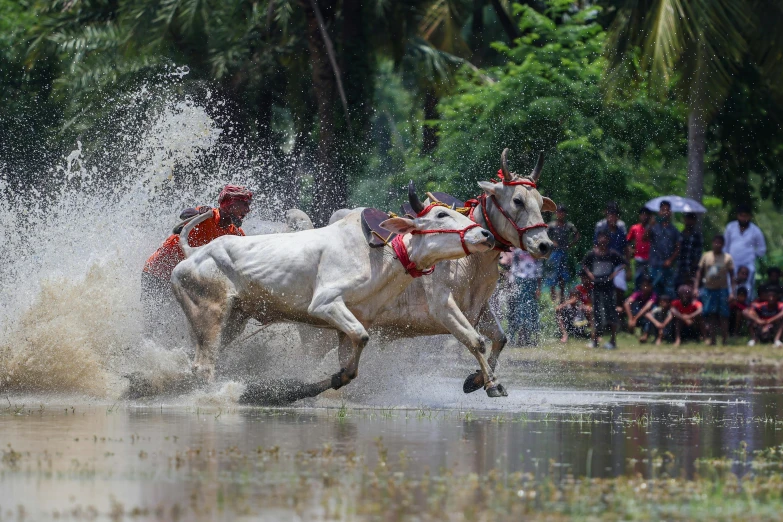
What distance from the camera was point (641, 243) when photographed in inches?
814

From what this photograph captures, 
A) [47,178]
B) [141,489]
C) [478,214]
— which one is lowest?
[141,489]

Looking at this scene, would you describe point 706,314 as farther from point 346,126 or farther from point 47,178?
point 47,178

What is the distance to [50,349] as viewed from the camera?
1181 cm

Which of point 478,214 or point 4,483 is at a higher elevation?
point 478,214

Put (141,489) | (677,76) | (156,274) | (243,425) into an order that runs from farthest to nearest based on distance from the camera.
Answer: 1. (677,76)
2. (156,274)
3. (243,425)
4. (141,489)

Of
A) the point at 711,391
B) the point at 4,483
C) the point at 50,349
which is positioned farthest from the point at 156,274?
the point at 4,483

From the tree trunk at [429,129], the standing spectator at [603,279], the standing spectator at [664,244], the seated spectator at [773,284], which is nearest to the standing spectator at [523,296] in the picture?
the standing spectator at [603,279]

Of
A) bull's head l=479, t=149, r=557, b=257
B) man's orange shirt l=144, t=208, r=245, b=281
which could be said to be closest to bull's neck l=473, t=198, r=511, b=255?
bull's head l=479, t=149, r=557, b=257

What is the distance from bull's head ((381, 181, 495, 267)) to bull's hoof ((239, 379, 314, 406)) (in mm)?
1228

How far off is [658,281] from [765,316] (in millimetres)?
1493

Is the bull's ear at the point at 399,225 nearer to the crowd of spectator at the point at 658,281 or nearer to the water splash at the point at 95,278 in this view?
the water splash at the point at 95,278

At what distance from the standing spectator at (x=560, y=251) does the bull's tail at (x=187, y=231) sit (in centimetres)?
776

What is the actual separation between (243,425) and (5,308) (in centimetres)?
409

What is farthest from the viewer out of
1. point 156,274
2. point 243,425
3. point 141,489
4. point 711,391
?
point 711,391
